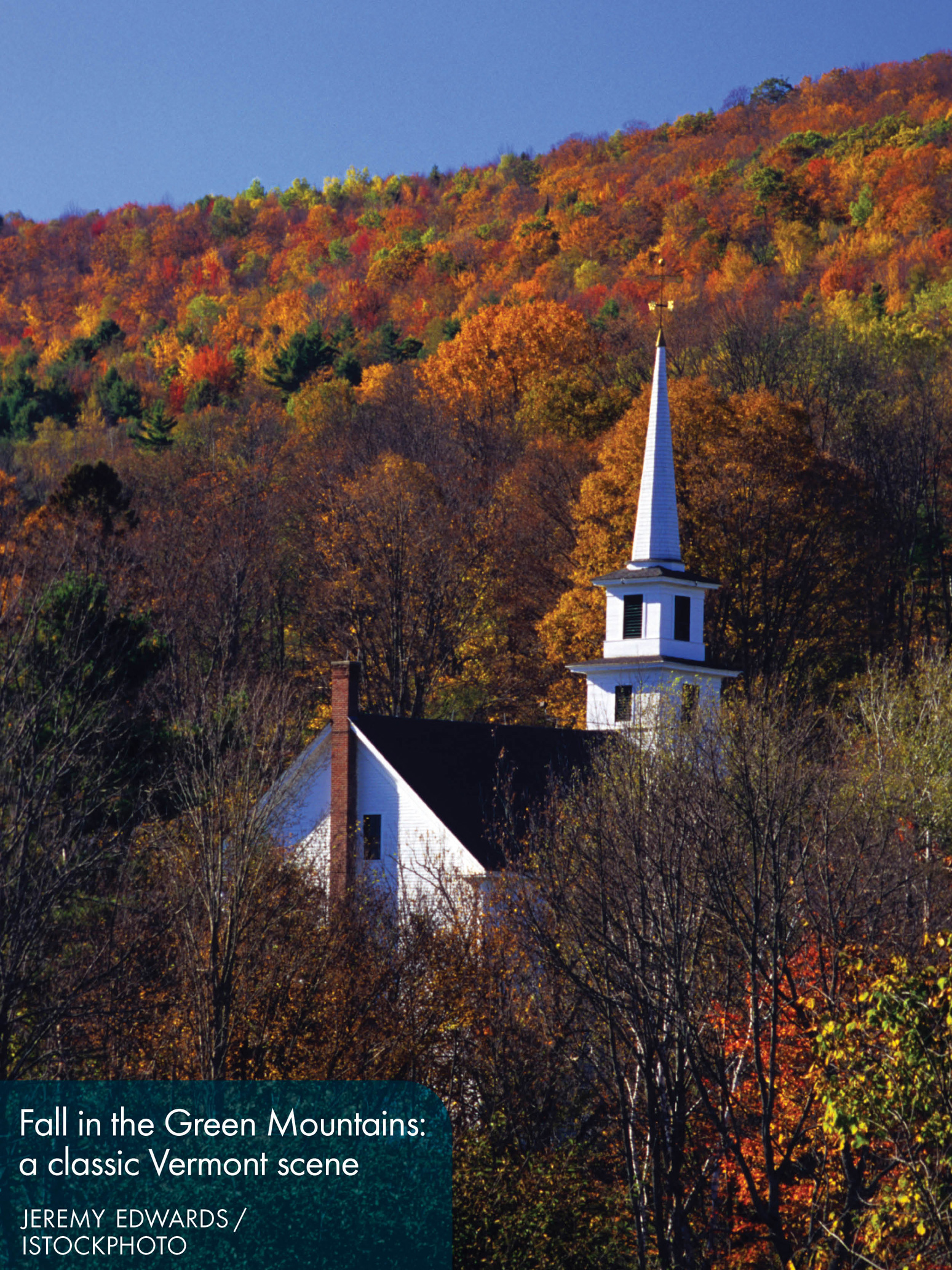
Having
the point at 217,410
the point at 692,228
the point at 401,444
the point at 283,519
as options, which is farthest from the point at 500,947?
the point at 692,228

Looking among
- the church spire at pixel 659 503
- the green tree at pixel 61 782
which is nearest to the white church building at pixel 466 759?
the church spire at pixel 659 503

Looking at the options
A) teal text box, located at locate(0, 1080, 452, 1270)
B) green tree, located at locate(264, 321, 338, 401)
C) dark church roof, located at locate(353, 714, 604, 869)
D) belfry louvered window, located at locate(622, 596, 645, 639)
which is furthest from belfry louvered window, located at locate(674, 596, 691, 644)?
green tree, located at locate(264, 321, 338, 401)

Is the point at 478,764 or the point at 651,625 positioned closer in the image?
the point at 478,764

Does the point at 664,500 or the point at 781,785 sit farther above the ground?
the point at 664,500

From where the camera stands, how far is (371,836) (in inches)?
1522

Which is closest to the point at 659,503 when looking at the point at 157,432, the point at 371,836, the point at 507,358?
the point at 371,836

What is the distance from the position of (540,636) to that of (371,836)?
14.7 m

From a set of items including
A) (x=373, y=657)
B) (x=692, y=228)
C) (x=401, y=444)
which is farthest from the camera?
(x=692, y=228)

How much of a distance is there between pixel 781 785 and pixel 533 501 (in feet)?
112

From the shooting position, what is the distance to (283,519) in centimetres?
6388

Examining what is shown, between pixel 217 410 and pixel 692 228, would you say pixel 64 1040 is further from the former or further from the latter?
pixel 692 228

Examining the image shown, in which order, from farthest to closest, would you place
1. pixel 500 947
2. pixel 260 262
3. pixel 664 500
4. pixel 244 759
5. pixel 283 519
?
pixel 260 262
pixel 283 519
pixel 664 500
pixel 244 759
pixel 500 947

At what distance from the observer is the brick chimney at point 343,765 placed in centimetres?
3769

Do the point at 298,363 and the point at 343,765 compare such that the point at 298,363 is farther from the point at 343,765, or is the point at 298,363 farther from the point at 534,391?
the point at 343,765
